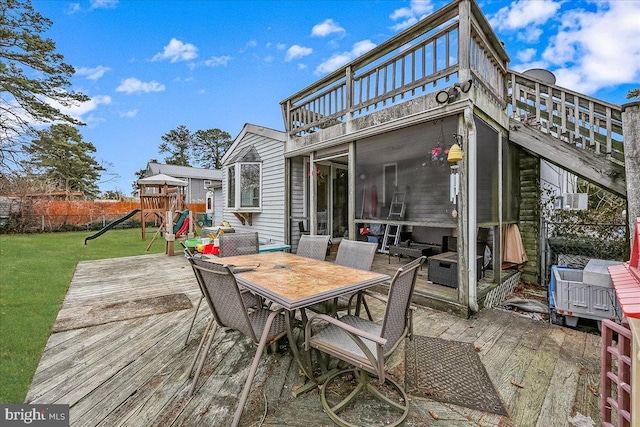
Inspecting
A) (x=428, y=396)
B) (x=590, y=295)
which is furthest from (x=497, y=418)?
(x=590, y=295)

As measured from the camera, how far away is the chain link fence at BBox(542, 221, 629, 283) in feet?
15.0

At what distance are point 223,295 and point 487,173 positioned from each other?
406 centimetres

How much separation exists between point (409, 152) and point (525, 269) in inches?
131

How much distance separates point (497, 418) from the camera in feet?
6.08

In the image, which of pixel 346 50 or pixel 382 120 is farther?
pixel 346 50

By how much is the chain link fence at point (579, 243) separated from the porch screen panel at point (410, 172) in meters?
2.67

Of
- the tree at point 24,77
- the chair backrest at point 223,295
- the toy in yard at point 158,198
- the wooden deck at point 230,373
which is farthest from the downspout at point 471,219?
the tree at point 24,77

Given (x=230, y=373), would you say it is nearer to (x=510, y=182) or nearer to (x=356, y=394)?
(x=356, y=394)

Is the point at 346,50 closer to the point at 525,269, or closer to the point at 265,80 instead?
the point at 265,80

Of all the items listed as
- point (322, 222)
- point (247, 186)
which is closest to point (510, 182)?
Result: point (322, 222)

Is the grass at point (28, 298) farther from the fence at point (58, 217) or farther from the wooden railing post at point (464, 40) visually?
the wooden railing post at point (464, 40)

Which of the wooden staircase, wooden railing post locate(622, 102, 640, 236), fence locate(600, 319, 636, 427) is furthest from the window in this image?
fence locate(600, 319, 636, 427)

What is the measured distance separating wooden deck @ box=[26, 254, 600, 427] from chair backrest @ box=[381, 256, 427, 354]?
61 centimetres

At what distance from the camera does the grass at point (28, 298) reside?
2369 millimetres
